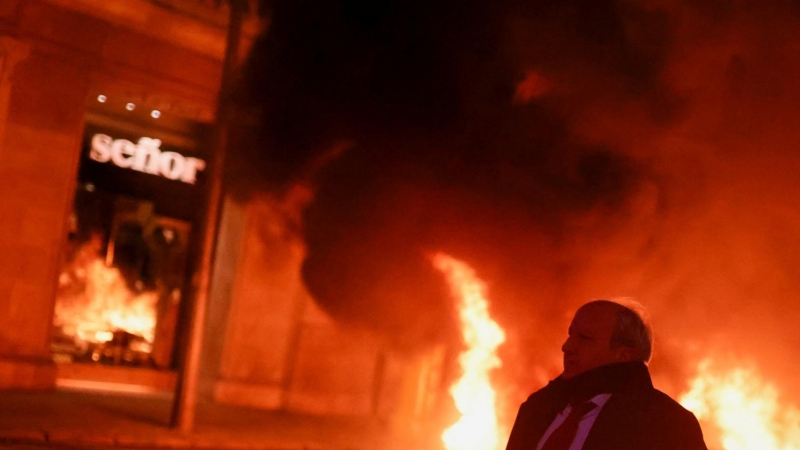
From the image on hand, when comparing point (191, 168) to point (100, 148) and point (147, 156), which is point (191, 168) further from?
point (100, 148)

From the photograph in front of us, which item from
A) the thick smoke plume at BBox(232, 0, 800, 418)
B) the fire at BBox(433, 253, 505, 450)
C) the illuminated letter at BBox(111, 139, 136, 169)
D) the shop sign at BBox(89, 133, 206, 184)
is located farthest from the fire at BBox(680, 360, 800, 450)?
the illuminated letter at BBox(111, 139, 136, 169)

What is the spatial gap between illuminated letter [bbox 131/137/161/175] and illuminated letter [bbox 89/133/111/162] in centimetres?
41

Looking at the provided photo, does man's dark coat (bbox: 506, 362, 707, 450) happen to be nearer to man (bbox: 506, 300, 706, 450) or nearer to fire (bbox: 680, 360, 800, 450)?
man (bbox: 506, 300, 706, 450)

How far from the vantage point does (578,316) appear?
2.87 metres

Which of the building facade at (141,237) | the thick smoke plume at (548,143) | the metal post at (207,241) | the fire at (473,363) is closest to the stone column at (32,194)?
the building facade at (141,237)

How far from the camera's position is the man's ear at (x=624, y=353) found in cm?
277

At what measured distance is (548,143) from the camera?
31.3 ft

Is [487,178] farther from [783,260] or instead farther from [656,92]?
[783,260]

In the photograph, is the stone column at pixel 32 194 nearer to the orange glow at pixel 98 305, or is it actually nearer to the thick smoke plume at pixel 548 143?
the orange glow at pixel 98 305

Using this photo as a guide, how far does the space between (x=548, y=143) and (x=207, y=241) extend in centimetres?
358

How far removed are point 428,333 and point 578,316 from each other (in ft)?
25.8

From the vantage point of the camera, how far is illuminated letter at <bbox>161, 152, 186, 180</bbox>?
44.4 feet

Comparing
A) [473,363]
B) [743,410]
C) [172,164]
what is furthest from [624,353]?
[172,164]

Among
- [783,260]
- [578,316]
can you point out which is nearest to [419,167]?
[783,260]
